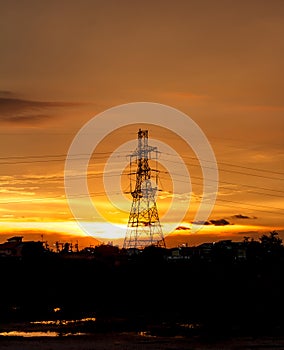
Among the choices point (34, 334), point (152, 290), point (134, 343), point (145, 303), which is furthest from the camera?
point (152, 290)

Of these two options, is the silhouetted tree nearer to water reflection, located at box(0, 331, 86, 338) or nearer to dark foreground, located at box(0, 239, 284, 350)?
dark foreground, located at box(0, 239, 284, 350)

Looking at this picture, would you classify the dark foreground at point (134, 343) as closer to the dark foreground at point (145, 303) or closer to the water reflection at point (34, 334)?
the dark foreground at point (145, 303)

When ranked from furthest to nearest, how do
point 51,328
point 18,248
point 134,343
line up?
point 18,248
point 51,328
point 134,343

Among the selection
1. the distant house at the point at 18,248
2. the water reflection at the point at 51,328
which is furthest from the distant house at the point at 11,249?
the water reflection at the point at 51,328

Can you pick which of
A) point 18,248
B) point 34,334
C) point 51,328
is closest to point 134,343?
point 34,334

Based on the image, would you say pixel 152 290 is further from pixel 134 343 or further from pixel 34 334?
pixel 134 343

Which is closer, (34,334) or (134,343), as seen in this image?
(134,343)

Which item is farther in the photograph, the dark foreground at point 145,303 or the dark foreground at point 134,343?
the dark foreground at point 145,303

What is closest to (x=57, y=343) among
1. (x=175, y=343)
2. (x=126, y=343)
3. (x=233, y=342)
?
(x=126, y=343)

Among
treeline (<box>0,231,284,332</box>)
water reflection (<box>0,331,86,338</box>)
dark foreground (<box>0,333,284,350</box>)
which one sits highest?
treeline (<box>0,231,284,332</box>)

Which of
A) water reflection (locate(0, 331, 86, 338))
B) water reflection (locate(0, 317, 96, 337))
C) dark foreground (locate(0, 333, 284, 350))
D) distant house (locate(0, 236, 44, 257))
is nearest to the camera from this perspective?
dark foreground (locate(0, 333, 284, 350))

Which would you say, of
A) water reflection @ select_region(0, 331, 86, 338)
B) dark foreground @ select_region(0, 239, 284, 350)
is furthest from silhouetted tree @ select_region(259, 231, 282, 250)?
water reflection @ select_region(0, 331, 86, 338)

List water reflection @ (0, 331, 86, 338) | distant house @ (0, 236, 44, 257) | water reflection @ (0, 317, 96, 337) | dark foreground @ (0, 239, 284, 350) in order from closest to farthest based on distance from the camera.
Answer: dark foreground @ (0, 239, 284, 350) < water reflection @ (0, 331, 86, 338) < water reflection @ (0, 317, 96, 337) < distant house @ (0, 236, 44, 257)

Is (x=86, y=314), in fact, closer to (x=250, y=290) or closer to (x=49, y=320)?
(x=49, y=320)
